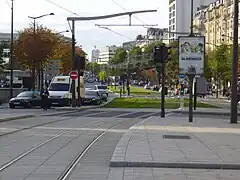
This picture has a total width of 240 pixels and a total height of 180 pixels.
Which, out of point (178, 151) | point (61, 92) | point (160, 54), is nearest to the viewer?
point (178, 151)

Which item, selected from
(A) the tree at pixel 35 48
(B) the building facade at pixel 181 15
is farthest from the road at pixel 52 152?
(B) the building facade at pixel 181 15

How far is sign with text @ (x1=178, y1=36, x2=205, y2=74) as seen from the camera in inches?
1163

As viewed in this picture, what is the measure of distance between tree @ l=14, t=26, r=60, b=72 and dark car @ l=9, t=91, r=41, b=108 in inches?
806

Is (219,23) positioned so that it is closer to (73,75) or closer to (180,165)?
(73,75)

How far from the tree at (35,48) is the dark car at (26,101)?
20473 millimetres

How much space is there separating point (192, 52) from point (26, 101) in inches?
952

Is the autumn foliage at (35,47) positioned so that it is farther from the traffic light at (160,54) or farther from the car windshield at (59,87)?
the traffic light at (160,54)

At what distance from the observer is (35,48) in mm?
Answer: 72562

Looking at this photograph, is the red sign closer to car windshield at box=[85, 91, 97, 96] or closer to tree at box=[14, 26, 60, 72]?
car windshield at box=[85, 91, 97, 96]

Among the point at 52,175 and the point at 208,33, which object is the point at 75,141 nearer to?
the point at 52,175

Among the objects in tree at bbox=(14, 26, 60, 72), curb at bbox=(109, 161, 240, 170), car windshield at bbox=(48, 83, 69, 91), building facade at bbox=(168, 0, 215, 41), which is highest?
building facade at bbox=(168, 0, 215, 41)

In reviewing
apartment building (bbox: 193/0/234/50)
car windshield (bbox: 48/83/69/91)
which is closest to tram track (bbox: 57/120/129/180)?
car windshield (bbox: 48/83/69/91)

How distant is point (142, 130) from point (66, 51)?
73552 mm

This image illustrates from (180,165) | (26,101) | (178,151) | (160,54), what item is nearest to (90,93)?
(26,101)
